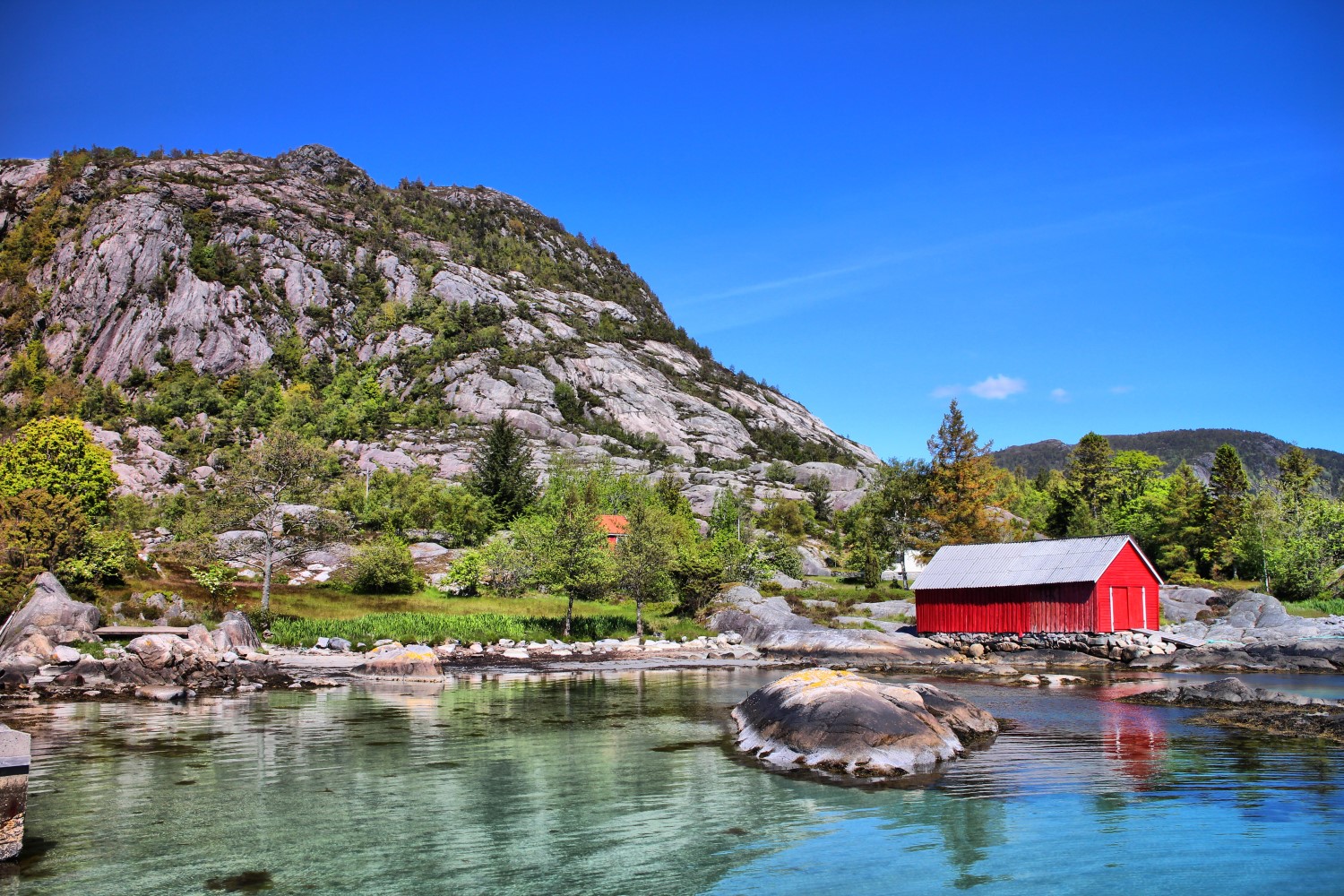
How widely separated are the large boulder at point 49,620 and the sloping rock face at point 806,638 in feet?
102

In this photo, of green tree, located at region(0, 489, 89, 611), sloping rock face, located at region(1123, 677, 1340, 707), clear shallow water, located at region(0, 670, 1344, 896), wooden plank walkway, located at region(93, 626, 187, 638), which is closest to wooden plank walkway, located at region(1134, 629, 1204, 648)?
sloping rock face, located at region(1123, 677, 1340, 707)

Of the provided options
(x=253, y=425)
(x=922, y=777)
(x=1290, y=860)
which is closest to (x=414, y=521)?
(x=253, y=425)

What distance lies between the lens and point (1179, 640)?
44562 millimetres

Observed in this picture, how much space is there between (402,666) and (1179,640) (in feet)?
127

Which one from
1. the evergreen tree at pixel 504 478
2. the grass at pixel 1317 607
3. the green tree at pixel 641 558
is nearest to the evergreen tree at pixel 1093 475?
the grass at pixel 1317 607

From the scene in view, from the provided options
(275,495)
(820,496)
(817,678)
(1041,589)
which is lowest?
(817,678)

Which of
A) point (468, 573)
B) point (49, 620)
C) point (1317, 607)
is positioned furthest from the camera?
point (1317, 607)

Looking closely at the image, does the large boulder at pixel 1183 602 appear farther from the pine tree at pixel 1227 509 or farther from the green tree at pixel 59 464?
the green tree at pixel 59 464

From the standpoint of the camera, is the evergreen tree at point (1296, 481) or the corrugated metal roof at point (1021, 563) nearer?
the corrugated metal roof at point (1021, 563)

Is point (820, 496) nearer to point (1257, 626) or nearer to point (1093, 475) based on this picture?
point (1093, 475)

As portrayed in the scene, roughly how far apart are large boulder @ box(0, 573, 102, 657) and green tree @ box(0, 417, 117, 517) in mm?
20334

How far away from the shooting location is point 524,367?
140 m

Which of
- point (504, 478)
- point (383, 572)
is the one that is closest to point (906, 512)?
point (504, 478)

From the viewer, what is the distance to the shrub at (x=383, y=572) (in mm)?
51438
